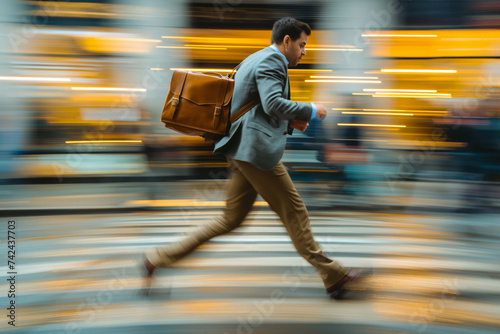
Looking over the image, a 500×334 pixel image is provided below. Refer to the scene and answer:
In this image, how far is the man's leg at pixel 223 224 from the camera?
9.07 feet

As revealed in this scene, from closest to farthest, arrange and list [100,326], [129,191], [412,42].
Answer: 1. [100,326]
2. [129,191]
3. [412,42]

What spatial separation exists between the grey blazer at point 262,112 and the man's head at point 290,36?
123mm

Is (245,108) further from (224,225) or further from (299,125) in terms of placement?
(224,225)

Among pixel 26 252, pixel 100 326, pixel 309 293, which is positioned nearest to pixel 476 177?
pixel 309 293

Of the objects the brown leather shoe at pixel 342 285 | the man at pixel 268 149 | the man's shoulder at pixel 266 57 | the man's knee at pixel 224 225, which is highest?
the man's shoulder at pixel 266 57

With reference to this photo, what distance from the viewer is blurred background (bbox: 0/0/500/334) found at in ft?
9.41

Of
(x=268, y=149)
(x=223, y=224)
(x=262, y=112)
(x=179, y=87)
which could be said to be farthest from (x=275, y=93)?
(x=223, y=224)

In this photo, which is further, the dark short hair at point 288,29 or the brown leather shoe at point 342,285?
the brown leather shoe at point 342,285

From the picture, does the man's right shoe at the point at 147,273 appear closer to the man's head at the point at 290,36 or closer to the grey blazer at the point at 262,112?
the grey blazer at the point at 262,112

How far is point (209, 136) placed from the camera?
264 centimetres

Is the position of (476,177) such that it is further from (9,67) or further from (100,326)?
(9,67)

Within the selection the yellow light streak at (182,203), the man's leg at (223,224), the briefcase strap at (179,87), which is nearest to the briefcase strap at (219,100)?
the briefcase strap at (179,87)

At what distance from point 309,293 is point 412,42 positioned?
→ 812 centimetres

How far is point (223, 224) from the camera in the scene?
2803mm
